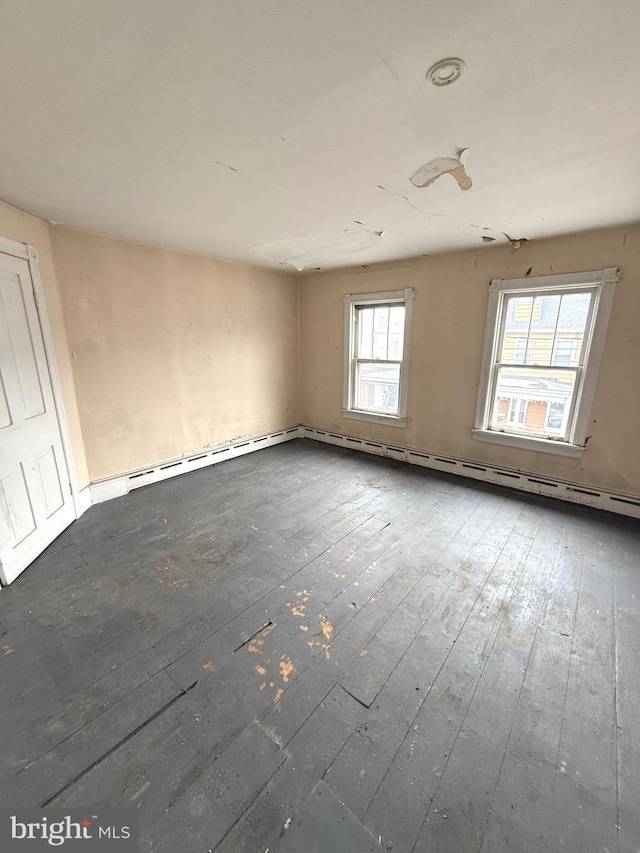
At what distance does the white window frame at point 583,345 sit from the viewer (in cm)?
283

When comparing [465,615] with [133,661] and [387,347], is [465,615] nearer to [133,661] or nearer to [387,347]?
[133,661]

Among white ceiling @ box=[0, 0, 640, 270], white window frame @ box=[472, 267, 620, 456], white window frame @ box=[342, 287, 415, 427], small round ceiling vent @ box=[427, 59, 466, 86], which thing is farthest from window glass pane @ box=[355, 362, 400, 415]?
small round ceiling vent @ box=[427, 59, 466, 86]

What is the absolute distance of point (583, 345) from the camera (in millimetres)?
2986

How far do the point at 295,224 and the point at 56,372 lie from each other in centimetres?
Answer: 224

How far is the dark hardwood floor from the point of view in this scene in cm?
111

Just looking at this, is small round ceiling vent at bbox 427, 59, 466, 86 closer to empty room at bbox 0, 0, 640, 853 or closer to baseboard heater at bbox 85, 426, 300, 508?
empty room at bbox 0, 0, 640, 853

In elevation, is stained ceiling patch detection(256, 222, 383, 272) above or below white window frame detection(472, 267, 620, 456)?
above

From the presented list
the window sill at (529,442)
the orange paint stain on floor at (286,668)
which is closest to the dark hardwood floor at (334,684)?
the orange paint stain on floor at (286,668)

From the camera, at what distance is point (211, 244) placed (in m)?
3.25

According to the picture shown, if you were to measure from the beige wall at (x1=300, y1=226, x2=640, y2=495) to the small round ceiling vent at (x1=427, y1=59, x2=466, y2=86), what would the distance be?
8.06 feet

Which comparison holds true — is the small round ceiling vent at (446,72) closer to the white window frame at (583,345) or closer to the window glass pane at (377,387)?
the white window frame at (583,345)

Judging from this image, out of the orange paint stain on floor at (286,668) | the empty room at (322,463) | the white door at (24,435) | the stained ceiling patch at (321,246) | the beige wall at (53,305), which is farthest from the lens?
the stained ceiling patch at (321,246)

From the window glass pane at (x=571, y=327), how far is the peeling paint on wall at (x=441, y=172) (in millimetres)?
1738

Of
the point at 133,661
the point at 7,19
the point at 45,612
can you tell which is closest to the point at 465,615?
the point at 133,661
